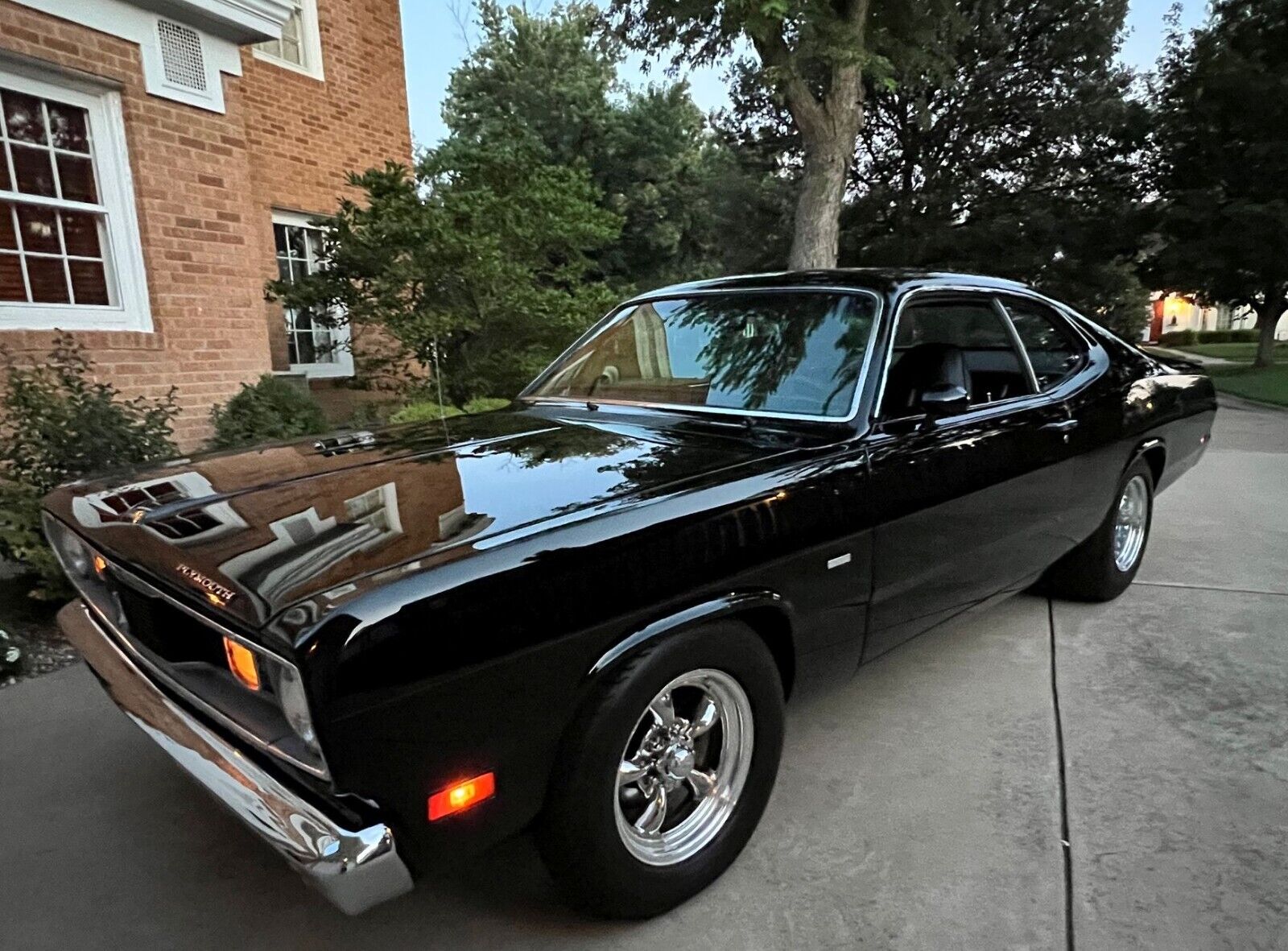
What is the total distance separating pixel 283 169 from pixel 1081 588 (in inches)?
327

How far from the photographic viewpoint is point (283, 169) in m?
8.72

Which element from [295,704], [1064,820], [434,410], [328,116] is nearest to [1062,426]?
[1064,820]

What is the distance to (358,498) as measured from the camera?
215 cm

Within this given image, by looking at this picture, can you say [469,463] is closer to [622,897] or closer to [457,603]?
[457,603]

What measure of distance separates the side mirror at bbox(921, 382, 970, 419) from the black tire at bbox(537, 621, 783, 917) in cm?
104

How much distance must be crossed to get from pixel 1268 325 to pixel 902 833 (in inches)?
881

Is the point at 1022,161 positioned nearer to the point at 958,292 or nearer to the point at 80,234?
the point at 958,292

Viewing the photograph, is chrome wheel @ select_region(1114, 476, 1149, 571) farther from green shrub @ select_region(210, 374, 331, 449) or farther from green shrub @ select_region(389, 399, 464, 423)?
green shrub @ select_region(210, 374, 331, 449)

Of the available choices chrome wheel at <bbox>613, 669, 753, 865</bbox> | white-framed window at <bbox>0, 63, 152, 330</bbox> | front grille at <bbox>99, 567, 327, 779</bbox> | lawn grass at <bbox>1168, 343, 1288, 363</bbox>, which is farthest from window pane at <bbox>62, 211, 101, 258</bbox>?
lawn grass at <bbox>1168, 343, 1288, 363</bbox>

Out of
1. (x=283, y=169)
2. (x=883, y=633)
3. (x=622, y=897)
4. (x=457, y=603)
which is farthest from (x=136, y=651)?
(x=283, y=169)

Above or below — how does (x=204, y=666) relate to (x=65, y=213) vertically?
below

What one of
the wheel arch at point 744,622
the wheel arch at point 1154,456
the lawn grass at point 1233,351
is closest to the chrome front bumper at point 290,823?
the wheel arch at point 744,622

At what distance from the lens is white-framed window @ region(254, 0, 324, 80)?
8828 millimetres

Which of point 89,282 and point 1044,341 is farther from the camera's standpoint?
point 89,282
